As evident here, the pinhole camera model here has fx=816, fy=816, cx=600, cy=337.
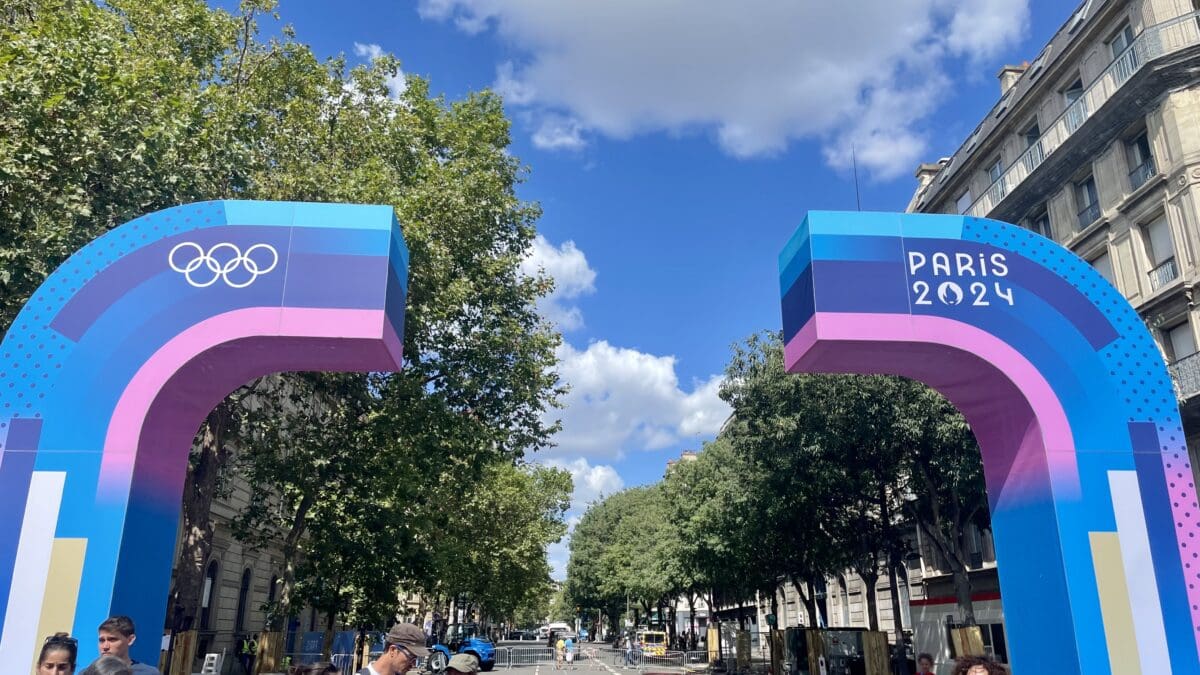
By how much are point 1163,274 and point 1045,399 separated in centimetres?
1796

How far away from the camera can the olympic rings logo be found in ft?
23.9

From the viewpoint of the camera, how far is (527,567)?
172ft

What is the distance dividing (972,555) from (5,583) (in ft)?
99.7

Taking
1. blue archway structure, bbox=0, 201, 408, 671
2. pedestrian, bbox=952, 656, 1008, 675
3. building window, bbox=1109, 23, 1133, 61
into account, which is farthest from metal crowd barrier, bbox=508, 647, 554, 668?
pedestrian, bbox=952, 656, 1008, 675

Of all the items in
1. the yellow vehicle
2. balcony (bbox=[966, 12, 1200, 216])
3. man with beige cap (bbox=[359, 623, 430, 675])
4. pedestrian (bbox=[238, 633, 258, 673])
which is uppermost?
balcony (bbox=[966, 12, 1200, 216])

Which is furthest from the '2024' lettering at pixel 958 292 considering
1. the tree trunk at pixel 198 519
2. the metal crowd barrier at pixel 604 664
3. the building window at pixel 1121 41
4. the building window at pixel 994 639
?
the metal crowd barrier at pixel 604 664

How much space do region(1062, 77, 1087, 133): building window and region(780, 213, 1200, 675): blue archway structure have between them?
19719 millimetres

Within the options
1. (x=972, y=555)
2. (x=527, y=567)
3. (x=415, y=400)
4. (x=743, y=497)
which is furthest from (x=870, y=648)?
(x=527, y=567)

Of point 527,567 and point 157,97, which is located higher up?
point 157,97

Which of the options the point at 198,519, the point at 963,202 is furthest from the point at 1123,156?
the point at 198,519

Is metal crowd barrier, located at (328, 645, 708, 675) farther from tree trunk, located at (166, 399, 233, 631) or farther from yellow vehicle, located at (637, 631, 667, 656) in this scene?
tree trunk, located at (166, 399, 233, 631)

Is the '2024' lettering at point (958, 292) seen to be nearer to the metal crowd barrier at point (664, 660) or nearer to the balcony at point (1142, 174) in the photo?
the balcony at point (1142, 174)

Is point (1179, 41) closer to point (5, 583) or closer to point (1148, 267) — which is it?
point (1148, 267)

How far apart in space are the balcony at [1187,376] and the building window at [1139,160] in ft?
18.0
